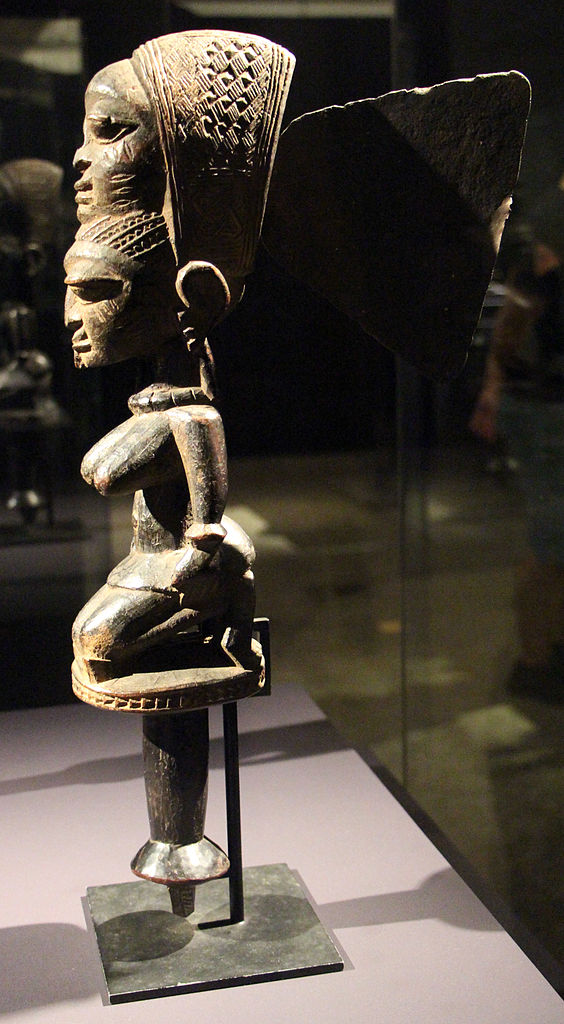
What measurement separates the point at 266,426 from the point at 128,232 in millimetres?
1124

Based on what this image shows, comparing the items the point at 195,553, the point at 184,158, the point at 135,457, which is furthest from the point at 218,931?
the point at 184,158

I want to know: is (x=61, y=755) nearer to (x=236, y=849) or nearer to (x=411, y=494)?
(x=236, y=849)

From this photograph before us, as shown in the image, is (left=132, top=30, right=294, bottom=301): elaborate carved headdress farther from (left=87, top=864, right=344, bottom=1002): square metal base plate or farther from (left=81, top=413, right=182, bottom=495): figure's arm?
(left=87, top=864, right=344, bottom=1002): square metal base plate

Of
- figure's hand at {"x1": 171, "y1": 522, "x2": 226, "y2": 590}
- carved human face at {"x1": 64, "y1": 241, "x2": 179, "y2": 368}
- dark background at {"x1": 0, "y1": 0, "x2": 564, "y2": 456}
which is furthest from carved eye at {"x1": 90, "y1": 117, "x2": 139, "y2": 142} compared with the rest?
dark background at {"x1": 0, "y1": 0, "x2": 564, "y2": 456}

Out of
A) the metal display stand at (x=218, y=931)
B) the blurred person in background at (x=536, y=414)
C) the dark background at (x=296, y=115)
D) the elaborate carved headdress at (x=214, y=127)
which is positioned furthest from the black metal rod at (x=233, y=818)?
the blurred person in background at (x=536, y=414)

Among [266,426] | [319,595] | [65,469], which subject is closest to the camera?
[266,426]

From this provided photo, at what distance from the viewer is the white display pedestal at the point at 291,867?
1438mm

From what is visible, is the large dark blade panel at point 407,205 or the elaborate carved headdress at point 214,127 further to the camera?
the large dark blade panel at point 407,205

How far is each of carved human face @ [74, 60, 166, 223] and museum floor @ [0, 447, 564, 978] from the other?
1.16 meters

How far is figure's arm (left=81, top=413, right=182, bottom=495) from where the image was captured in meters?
1.41

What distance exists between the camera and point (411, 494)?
274 cm

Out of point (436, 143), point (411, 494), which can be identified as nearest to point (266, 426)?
point (411, 494)

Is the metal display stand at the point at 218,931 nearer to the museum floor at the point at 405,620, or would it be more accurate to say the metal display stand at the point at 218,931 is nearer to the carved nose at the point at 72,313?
the carved nose at the point at 72,313

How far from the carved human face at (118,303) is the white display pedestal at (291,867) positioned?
805mm
